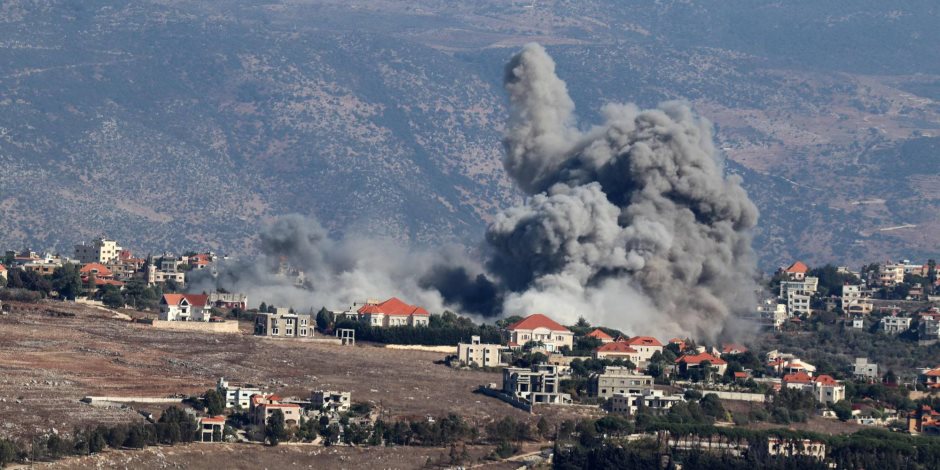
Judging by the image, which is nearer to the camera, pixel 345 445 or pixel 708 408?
pixel 345 445

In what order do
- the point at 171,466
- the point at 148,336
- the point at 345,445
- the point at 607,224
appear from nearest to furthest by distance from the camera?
the point at 171,466 < the point at 345,445 < the point at 148,336 < the point at 607,224

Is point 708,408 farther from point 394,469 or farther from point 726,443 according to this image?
point 394,469

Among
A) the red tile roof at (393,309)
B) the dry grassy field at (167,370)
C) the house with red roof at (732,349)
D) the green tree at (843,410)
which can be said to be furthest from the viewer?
the red tile roof at (393,309)

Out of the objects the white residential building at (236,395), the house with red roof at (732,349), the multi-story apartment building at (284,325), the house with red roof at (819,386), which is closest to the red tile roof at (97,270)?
the multi-story apartment building at (284,325)

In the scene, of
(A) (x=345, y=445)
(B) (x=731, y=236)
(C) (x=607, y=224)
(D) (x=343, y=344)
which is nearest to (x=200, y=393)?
(A) (x=345, y=445)

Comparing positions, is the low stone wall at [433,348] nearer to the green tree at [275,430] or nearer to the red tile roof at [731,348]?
the red tile roof at [731,348]
